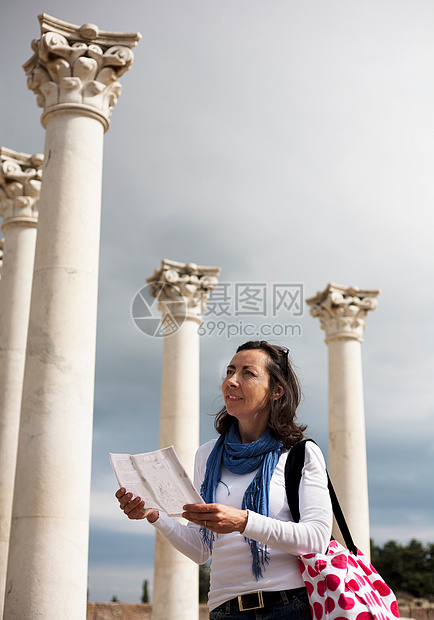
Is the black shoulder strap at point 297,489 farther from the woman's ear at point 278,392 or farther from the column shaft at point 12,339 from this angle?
the column shaft at point 12,339

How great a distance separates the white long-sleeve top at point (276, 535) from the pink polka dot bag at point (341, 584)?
15.5 inches

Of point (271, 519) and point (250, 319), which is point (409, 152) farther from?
point (271, 519)

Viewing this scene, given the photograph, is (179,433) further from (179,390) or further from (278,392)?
(278,392)

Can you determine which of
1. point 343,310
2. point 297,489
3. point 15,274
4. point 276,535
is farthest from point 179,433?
point 276,535

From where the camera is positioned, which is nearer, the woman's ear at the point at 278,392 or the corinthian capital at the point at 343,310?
the woman's ear at the point at 278,392

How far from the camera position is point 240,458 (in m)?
26.0

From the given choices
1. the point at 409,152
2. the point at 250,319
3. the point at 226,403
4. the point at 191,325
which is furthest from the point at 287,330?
the point at 226,403

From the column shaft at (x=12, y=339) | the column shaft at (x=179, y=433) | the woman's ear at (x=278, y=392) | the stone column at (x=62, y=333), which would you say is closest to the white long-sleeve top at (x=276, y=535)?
the woman's ear at (x=278, y=392)

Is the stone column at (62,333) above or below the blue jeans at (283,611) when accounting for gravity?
above

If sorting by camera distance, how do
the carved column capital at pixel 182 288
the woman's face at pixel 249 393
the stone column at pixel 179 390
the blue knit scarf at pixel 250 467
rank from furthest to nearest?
the carved column capital at pixel 182 288 → the stone column at pixel 179 390 → the woman's face at pixel 249 393 → the blue knit scarf at pixel 250 467

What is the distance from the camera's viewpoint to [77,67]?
6938 centimetres

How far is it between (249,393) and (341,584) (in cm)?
803

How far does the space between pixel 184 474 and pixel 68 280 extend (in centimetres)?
3958

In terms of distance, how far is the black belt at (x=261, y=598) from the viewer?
2289 cm
